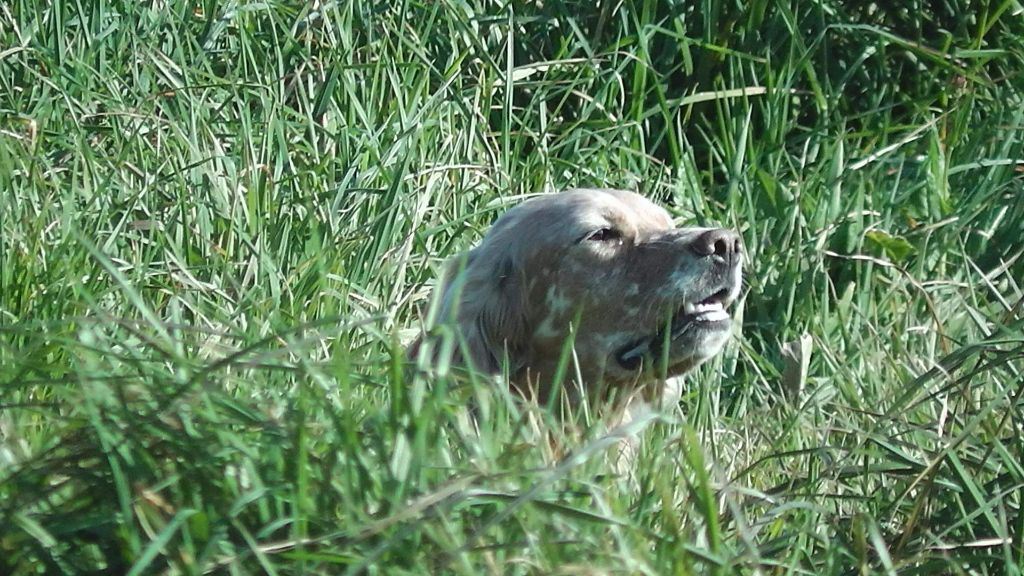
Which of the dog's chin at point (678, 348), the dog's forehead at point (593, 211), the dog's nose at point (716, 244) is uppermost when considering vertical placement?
the dog's forehead at point (593, 211)

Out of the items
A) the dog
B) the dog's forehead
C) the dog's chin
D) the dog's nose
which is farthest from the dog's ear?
the dog's nose

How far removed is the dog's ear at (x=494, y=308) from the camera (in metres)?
3.92

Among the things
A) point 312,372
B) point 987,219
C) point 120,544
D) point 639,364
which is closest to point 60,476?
point 120,544

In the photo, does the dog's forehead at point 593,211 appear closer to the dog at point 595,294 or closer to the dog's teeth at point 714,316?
the dog at point 595,294

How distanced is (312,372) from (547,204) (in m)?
1.99

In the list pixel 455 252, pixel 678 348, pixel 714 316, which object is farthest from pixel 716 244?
pixel 455 252

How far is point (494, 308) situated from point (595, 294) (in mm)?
252

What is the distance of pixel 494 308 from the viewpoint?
13.1ft

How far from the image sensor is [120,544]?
210 centimetres

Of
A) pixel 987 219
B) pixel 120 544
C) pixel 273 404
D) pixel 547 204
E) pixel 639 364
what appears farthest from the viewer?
pixel 987 219

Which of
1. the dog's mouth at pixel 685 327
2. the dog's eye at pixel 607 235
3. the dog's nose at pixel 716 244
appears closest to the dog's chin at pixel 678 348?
the dog's mouth at pixel 685 327

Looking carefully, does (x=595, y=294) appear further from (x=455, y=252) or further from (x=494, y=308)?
(x=455, y=252)

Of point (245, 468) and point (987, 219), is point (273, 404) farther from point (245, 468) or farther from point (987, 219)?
point (987, 219)

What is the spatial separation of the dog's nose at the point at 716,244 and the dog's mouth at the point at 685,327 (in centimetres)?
9
